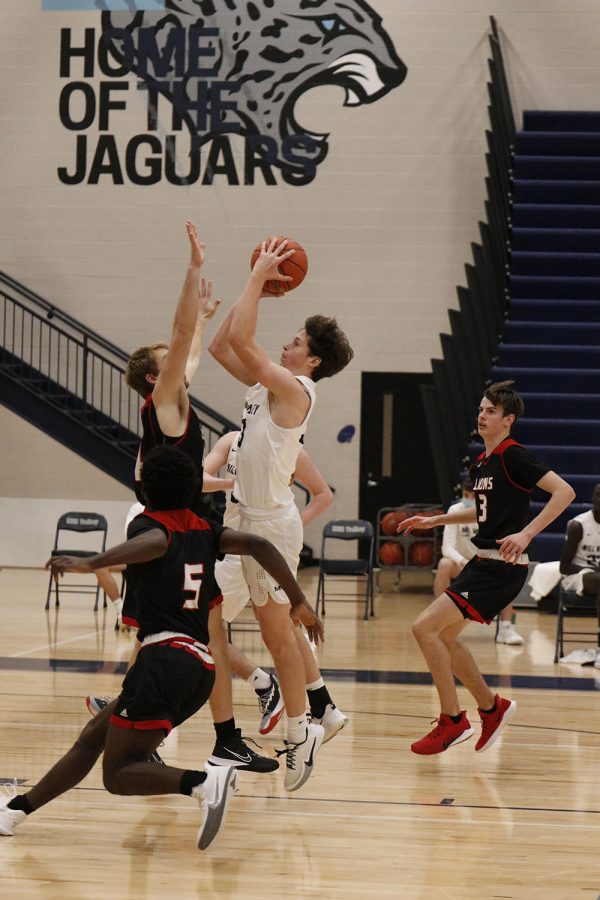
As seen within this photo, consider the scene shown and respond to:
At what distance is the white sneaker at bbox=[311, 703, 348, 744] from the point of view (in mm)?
4797

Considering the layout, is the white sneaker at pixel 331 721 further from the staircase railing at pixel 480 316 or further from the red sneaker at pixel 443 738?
the staircase railing at pixel 480 316

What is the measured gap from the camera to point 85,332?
46.1 feet

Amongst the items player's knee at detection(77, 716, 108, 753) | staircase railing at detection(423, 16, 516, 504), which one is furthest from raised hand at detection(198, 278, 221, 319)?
staircase railing at detection(423, 16, 516, 504)

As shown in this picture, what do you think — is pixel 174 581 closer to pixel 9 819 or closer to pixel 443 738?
pixel 9 819

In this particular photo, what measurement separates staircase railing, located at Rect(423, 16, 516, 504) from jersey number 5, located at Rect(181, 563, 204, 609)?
733cm

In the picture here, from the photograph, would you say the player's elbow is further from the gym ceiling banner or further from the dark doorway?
the gym ceiling banner

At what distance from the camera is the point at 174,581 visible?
360 centimetres

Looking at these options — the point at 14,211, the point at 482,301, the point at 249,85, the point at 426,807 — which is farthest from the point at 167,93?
the point at 426,807

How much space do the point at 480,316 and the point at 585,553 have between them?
4.36m

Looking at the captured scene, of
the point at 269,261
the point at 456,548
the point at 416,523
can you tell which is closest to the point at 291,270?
the point at 269,261

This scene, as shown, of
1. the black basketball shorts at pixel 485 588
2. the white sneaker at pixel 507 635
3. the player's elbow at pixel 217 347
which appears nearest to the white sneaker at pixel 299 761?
the black basketball shorts at pixel 485 588

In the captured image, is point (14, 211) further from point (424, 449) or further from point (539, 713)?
point (539, 713)

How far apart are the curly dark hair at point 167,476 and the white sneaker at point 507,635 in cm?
594

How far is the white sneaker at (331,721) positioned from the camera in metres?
4.80
